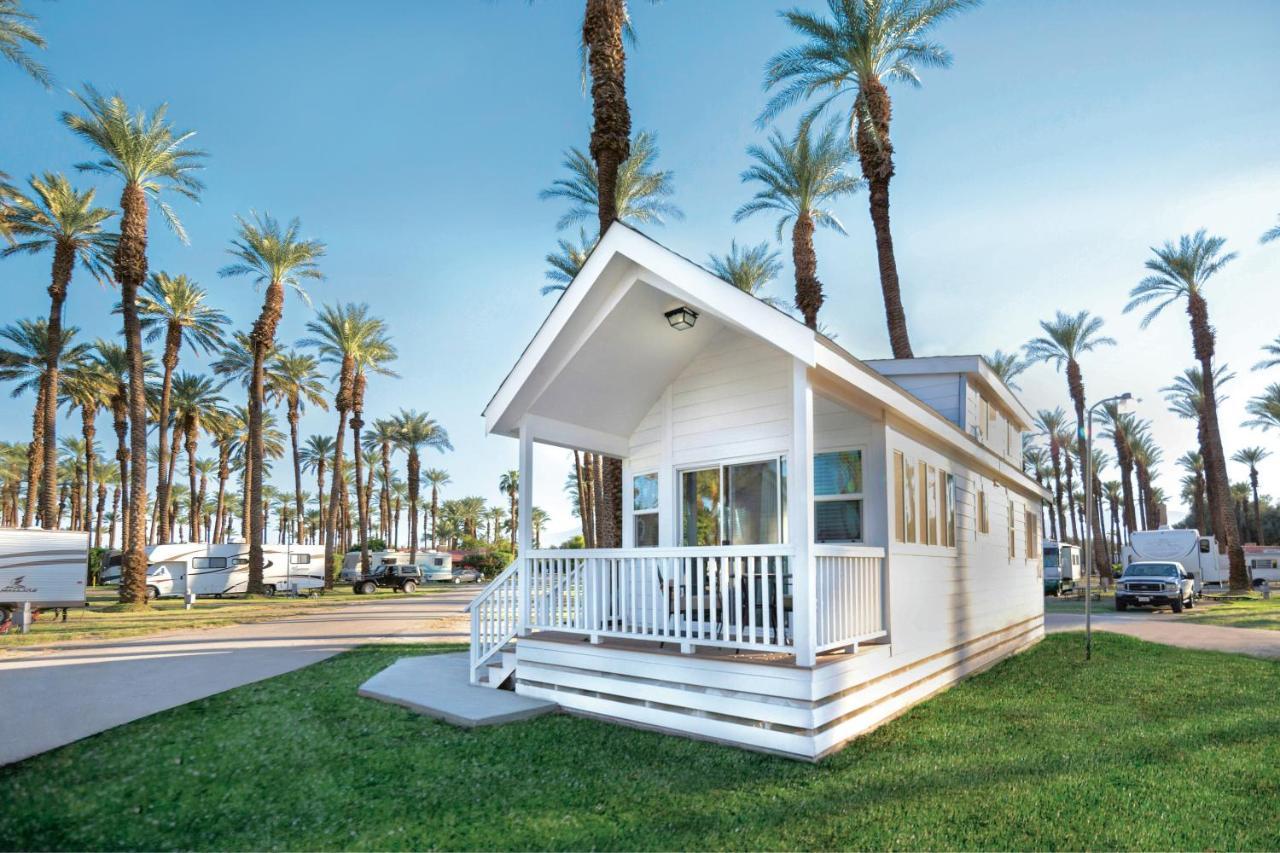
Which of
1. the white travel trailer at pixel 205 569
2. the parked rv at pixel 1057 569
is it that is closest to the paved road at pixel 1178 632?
the parked rv at pixel 1057 569

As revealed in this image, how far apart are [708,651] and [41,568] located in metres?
19.6

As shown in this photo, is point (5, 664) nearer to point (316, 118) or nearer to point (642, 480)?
point (642, 480)

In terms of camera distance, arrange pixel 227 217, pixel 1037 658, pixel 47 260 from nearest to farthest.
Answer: pixel 1037 658 < pixel 47 260 < pixel 227 217

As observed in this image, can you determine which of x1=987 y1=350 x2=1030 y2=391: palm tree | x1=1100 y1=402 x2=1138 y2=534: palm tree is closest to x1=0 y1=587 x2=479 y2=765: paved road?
x1=987 y1=350 x2=1030 y2=391: palm tree

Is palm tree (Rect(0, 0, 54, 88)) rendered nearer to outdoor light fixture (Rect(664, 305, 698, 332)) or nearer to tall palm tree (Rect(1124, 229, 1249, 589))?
Answer: outdoor light fixture (Rect(664, 305, 698, 332))

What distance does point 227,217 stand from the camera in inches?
1152

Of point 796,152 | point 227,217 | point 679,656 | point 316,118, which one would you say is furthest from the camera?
point 227,217

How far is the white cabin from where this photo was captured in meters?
6.56

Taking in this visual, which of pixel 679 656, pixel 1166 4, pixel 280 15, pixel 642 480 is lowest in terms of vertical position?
pixel 679 656

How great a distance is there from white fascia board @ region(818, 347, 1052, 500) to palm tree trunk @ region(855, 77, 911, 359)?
288 inches

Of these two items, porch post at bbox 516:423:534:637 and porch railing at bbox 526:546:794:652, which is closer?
porch railing at bbox 526:546:794:652

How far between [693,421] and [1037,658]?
309 inches

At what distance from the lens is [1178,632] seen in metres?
17.1

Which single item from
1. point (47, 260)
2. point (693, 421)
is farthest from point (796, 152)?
point (47, 260)
